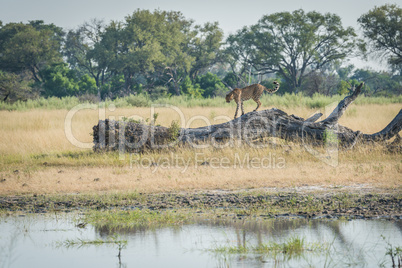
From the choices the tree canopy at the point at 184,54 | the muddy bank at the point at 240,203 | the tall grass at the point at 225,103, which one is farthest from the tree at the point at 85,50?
the muddy bank at the point at 240,203

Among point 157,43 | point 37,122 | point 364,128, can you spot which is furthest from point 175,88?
point 364,128

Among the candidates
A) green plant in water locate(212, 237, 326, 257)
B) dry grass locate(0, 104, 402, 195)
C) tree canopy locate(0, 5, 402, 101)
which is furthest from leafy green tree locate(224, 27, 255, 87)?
green plant in water locate(212, 237, 326, 257)

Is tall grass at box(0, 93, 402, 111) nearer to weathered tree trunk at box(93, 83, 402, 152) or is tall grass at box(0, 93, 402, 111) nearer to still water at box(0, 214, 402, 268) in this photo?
weathered tree trunk at box(93, 83, 402, 152)

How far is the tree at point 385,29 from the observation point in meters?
38.2

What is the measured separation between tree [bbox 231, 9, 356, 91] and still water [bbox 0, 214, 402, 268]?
3639cm

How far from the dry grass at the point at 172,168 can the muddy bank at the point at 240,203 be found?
73 centimetres

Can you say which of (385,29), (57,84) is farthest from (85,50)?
(385,29)

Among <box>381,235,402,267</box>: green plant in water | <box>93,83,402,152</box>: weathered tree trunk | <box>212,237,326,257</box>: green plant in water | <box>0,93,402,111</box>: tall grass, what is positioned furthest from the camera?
<box>0,93,402,111</box>: tall grass

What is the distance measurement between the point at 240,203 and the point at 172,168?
3.60m

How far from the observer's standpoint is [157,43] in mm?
44344

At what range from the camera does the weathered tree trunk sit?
41.2ft

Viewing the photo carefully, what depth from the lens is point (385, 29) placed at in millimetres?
38594

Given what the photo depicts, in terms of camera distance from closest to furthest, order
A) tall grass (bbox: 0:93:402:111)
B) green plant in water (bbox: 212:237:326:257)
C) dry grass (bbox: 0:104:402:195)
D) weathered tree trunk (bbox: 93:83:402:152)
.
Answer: green plant in water (bbox: 212:237:326:257) < dry grass (bbox: 0:104:402:195) < weathered tree trunk (bbox: 93:83:402:152) < tall grass (bbox: 0:93:402:111)

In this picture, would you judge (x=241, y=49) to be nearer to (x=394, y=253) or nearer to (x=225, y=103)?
(x=225, y=103)
